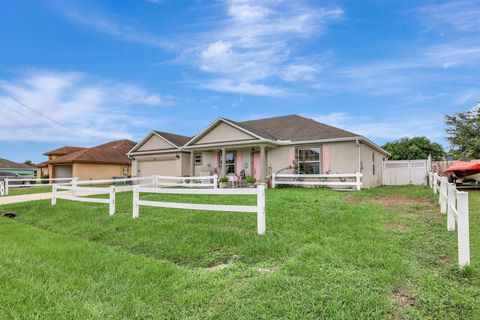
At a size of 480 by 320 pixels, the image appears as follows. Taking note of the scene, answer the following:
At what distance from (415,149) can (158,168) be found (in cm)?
3432

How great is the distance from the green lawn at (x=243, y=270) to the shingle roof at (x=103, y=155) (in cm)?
2604

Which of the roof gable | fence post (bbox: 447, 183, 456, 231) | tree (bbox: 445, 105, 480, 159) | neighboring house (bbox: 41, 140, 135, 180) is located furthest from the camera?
neighboring house (bbox: 41, 140, 135, 180)

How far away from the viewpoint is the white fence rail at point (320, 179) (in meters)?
15.3

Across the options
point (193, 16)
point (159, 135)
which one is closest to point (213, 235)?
point (193, 16)

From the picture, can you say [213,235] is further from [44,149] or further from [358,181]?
[44,149]

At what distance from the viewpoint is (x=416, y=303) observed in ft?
10.0

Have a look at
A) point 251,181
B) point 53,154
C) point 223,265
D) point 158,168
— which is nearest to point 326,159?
point 251,181

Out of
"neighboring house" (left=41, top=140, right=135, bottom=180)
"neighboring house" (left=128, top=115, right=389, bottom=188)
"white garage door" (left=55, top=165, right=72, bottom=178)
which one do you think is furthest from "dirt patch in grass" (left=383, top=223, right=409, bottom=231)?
"white garage door" (left=55, top=165, right=72, bottom=178)

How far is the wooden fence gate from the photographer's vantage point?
20.1 m

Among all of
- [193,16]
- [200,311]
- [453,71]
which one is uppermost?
[193,16]

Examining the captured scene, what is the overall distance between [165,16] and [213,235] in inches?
458

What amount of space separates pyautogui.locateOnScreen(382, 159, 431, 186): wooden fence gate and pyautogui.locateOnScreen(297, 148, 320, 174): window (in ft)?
23.2

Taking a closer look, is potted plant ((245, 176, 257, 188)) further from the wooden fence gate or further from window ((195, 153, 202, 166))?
the wooden fence gate

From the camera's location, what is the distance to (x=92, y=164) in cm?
3156
